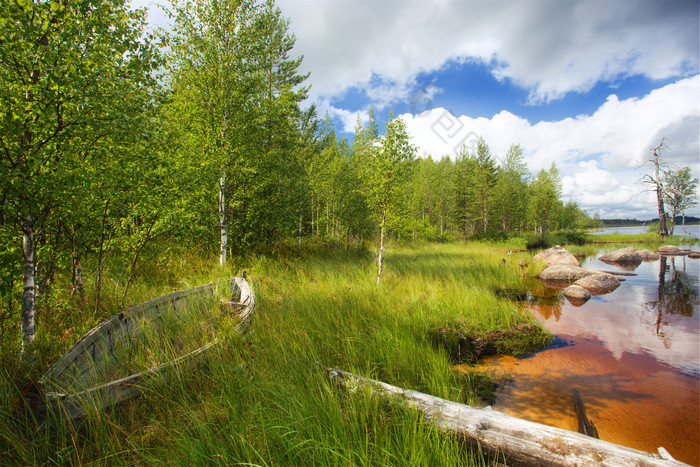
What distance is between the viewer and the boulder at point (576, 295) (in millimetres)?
10062

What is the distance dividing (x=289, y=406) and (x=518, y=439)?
2139mm

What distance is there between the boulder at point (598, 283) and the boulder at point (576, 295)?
4.51 ft

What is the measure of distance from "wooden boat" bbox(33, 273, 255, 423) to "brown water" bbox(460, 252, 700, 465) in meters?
4.79

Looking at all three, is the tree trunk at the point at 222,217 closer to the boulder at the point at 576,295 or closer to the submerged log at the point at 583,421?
the submerged log at the point at 583,421

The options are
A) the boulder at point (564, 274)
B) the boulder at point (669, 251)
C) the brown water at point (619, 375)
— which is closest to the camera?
the brown water at point (619, 375)

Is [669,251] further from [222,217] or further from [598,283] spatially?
[222,217]

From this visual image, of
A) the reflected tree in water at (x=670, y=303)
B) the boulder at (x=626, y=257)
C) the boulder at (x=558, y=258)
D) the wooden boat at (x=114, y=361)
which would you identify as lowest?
the reflected tree in water at (x=670, y=303)

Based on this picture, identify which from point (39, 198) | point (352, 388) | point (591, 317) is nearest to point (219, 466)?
point (352, 388)

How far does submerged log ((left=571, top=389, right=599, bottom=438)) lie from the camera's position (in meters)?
3.55

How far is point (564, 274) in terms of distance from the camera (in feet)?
43.3

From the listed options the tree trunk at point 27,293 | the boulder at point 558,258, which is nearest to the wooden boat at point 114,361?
the tree trunk at point 27,293

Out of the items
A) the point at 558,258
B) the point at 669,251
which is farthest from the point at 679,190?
the point at 558,258

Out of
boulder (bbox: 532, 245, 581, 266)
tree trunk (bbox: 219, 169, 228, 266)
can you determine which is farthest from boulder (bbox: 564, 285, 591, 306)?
tree trunk (bbox: 219, 169, 228, 266)

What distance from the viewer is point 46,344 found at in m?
3.64
